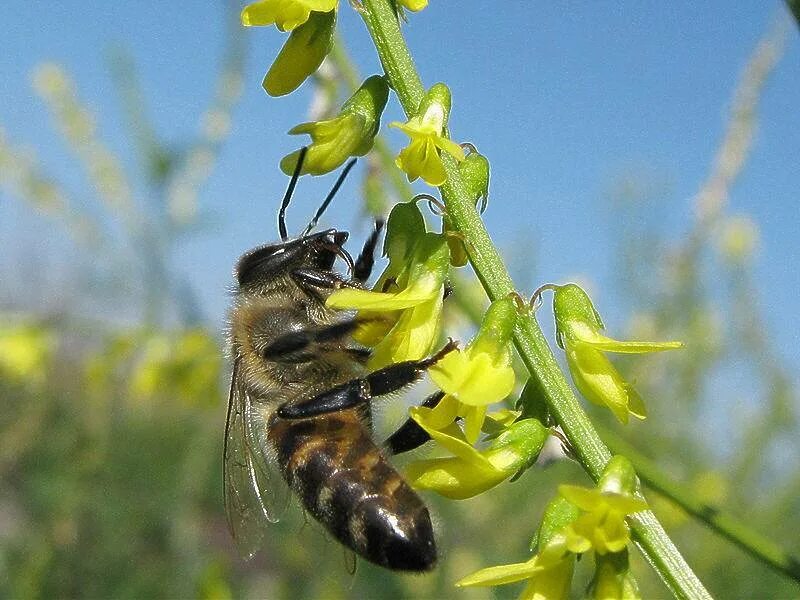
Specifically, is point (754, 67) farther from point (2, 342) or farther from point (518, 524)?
point (2, 342)

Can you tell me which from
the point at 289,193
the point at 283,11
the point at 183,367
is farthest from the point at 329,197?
the point at 183,367

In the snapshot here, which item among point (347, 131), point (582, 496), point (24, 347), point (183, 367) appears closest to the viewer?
point (582, 496)

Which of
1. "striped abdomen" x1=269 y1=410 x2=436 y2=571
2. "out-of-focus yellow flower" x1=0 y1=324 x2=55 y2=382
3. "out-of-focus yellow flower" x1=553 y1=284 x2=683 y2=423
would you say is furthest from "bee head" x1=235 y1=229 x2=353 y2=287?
"out-of-focus yellow flower" x1=0 y1=324 x2=55 y2=382

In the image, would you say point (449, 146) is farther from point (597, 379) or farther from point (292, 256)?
point (292, 256)

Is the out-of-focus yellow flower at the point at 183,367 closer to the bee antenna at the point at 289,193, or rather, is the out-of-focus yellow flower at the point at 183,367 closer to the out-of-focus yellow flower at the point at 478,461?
the bee antenna at the point at 289,193

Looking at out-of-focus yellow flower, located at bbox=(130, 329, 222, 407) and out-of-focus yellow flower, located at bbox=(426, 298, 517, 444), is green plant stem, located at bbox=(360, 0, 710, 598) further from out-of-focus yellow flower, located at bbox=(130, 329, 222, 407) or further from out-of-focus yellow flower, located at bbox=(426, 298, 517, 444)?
out-of-focus yellow flower, located at bbox=(130, 329, 222, 407)

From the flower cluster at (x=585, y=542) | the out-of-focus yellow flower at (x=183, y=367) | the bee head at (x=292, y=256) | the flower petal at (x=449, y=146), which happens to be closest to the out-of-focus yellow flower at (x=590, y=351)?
the flower cluster at (x=585, y=542)

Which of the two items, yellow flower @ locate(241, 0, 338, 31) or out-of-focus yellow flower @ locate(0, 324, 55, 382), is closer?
yellow flower @ locate(241, 0, 338, 31)
